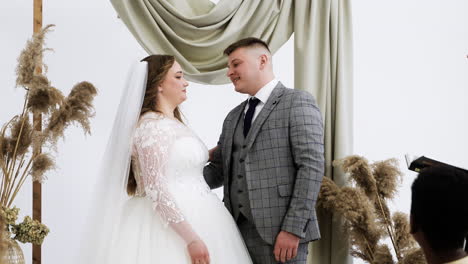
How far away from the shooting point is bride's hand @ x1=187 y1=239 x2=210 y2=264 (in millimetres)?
2264

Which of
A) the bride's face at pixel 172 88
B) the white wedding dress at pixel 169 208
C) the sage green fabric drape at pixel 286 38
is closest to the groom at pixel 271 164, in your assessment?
the white wedding dress at pixel 169 208

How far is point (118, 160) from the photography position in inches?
95.0

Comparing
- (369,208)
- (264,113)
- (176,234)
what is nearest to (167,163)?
(176,234)

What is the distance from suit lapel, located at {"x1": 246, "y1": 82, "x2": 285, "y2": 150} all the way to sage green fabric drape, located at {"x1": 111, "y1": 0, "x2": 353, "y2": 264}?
2.37 feet

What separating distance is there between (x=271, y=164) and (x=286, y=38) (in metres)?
1.23

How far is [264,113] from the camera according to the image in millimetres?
2660

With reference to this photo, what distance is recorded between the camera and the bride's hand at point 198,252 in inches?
89.1

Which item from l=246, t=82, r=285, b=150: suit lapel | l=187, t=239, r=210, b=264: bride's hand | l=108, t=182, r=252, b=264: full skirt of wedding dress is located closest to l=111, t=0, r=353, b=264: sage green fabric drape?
l=246, t=82, r=285, b=150: suit lapel

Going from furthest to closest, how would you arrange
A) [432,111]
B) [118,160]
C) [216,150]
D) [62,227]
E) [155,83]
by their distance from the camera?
[432,111] → [62,227] → [216,150] → [155,83] → [118,160]

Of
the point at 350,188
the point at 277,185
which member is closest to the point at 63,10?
the point at 277,185

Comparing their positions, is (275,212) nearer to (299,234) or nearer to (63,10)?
(299,234)

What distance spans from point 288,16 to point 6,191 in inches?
81.0

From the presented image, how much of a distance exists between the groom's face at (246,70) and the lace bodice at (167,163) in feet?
1.34

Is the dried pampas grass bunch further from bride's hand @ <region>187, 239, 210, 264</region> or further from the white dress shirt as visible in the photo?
bride's hand @ <region>187, 239, 210, 264</region>
